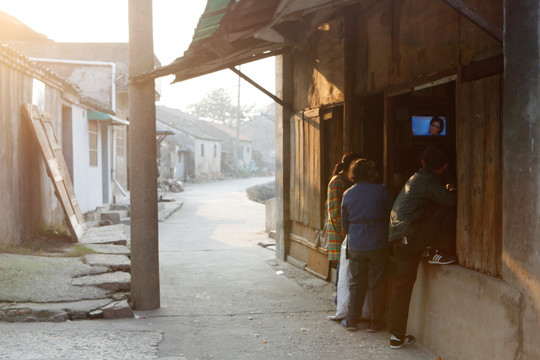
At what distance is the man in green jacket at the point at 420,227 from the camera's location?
5051 millimetres

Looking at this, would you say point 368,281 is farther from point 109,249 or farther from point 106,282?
point 109,249

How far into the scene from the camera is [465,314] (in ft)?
15.2

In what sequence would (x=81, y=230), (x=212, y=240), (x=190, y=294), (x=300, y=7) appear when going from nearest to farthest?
(x=300, y=7), (x=190, y=294), (x=81, y=230), (x=212, y=240)

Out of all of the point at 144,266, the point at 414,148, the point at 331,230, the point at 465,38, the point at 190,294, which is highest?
the point at 465,38

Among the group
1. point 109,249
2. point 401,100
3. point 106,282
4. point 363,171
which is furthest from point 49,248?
point 401,100

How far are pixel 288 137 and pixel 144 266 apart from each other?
4.10m

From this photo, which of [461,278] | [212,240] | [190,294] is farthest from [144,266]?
[212,240]

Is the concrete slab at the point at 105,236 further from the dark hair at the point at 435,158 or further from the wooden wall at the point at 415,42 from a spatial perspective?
the dark hair at the point at 435,158

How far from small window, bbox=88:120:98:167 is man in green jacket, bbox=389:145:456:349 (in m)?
12.2

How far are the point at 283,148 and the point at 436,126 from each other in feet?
10.9

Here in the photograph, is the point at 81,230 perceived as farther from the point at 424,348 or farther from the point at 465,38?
the point at 465,38

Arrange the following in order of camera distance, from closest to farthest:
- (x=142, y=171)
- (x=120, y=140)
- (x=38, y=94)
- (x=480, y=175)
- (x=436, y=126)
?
(x=480, y=175) → (x=142, y=171) → (x=436, y=126) → (x=38, y=94) → (x=120, y=140)

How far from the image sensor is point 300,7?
5098 mm

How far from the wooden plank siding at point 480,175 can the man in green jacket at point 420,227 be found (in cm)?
23
